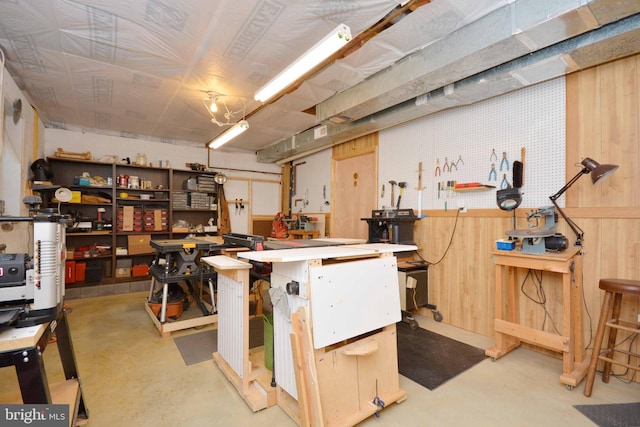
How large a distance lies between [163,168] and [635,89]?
18.9 ft

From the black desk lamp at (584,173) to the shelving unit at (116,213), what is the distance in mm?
5072

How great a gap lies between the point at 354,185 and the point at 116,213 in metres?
3.79

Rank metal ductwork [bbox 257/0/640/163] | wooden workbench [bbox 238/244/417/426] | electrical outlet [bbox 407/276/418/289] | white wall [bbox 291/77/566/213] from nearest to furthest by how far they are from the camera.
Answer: wooden workbench [bbox 238/244/417/426] < metal ductwork [bbox 257/0/640/163] < white wall [bbox 291/77/566/213] < electrical outlet [bbox 407/276/418/289]

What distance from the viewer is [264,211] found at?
634 cm

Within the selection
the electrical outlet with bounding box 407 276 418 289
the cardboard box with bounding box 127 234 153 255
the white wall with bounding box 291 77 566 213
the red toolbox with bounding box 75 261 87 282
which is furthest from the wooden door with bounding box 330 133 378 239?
the red toolbox with bounding box 75 261 87 282

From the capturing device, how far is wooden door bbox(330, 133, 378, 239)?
421cm

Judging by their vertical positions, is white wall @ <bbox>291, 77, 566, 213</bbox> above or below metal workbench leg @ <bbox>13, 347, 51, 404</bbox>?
above

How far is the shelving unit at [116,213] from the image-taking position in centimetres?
437

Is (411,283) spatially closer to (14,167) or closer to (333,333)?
(333,333)

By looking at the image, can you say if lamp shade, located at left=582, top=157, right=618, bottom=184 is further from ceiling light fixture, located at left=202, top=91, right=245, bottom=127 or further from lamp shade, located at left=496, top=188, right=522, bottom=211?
ceiling light fixture, located at left=202, top=91, right=245, bottom=127

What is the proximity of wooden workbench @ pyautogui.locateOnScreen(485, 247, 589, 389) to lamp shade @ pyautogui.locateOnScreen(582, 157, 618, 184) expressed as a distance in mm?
571

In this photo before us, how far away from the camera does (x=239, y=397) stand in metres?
1.96

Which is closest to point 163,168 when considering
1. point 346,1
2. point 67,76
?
point 67,76

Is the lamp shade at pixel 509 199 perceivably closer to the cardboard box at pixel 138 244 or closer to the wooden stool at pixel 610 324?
the wooden stool at pixel 610 324
